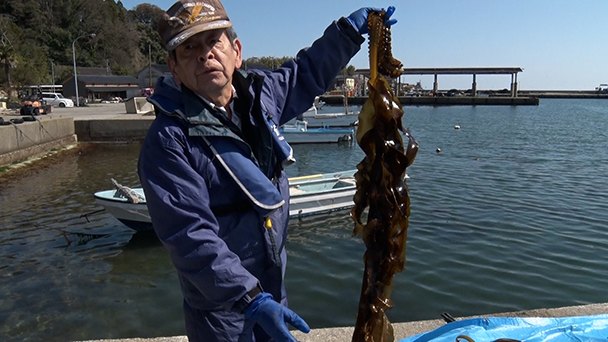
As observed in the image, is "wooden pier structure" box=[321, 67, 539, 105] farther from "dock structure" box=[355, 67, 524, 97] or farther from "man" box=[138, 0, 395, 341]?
"man" box=[138, 0, 395, 341]

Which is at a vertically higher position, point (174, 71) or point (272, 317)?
point (174, 71)

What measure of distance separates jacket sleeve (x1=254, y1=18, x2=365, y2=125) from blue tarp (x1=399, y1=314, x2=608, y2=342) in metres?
2.47

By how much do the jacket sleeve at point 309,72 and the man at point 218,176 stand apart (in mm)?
14

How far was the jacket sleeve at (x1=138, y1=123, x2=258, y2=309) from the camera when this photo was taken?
81.0 inches

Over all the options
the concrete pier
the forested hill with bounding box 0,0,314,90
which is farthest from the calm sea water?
the forested hill with bounding box 0,0,314,90

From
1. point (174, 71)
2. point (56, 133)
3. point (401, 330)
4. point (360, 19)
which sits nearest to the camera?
point (174, 71)

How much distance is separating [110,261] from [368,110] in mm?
9505

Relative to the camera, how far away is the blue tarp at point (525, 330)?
402 cm

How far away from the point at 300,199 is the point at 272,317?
10681 millimetres

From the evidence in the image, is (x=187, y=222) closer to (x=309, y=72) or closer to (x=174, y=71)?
(x=174, y=71)

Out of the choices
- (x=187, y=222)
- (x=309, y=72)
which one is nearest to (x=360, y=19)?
(x=309, y=72)

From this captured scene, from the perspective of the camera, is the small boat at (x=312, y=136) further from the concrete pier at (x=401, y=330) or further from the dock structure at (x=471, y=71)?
the dock structure at (x=471, y=71)

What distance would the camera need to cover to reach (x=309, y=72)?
2.84m

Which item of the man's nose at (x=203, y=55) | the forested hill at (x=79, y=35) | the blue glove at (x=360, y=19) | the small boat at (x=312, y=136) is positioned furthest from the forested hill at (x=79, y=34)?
the man's nose at (x=203, y=55)
